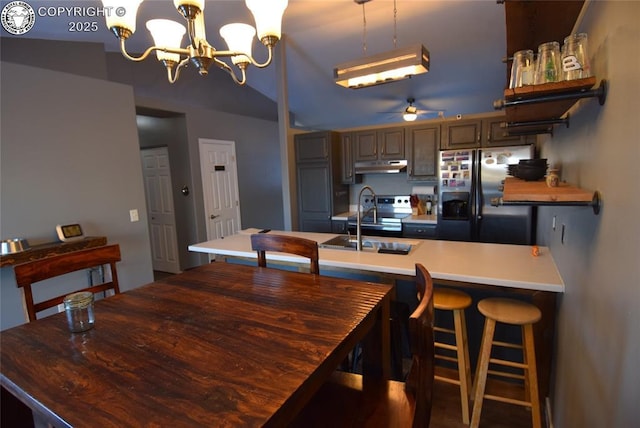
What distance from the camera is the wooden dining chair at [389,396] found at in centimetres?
77

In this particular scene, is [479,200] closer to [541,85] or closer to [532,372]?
[532,372]

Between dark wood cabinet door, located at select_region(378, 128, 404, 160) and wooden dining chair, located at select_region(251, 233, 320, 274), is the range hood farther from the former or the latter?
wooden dining chair, located at select_region(251, 233, 320, 274)

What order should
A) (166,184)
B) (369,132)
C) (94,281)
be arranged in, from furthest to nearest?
(166,184)
(369,132)
(94,281)

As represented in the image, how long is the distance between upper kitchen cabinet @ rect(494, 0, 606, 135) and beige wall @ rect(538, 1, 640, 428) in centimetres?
6

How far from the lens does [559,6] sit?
1.16 metres

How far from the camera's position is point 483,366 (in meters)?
1.62

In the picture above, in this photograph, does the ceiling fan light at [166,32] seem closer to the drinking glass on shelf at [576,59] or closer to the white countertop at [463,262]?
the white countertop at [463,262]

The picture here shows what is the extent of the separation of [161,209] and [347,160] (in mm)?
3110

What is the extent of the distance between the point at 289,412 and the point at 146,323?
67 cm

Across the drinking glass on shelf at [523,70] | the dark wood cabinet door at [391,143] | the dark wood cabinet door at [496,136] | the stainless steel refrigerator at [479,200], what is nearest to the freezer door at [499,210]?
the stainless steel refrigerator at [479,200]

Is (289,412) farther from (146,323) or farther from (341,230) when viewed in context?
(341,230)

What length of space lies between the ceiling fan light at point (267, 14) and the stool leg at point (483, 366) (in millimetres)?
1872

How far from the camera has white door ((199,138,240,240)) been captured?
4.89m

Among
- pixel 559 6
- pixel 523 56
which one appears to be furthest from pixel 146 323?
pixel 559 6
